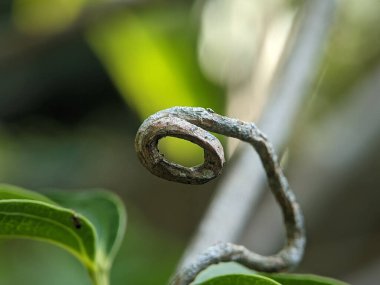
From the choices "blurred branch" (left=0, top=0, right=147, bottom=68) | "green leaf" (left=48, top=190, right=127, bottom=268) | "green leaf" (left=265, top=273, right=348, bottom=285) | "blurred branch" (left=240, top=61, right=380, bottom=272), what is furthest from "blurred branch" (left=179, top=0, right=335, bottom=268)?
"blurred branch" (left=0, top=0, right=147, bottom=68)

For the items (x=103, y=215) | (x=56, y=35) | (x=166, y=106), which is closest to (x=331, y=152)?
(x=166, y=106)

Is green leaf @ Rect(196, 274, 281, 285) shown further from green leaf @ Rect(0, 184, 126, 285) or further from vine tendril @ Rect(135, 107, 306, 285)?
green leaf @ Rect(0, 184, 126, 285)

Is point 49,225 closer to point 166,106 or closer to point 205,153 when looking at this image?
point 205,153

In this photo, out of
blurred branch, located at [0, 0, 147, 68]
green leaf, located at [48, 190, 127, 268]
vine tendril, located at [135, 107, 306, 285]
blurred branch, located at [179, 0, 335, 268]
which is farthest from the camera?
blurred branch, located at [0, 0, 147, 68]

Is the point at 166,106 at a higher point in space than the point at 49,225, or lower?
lower

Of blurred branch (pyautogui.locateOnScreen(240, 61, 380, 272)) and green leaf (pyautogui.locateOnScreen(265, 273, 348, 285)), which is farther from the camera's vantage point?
blurred branch (pyautogui.locateOnScreen(240, 61, 380, 272))

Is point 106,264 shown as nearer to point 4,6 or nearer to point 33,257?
point 33,257

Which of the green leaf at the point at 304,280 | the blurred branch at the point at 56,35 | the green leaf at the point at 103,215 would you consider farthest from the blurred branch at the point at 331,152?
the green leaf at the point at 304,280
